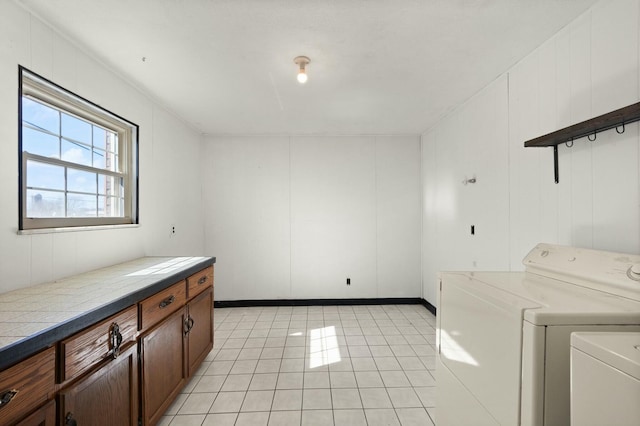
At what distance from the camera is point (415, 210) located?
4.25 meters

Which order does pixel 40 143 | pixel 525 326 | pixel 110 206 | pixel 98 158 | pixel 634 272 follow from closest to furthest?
pixel 525 326
pixel 634 272
pixel 40 143
pixel 98 158
pixel 110 206

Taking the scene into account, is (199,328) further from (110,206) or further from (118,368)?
(110,206)

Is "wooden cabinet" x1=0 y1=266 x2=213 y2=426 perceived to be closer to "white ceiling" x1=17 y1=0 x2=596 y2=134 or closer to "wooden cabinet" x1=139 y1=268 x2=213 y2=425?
"wooden cabinet" x1=139 y1=268 x2=213 y2=425

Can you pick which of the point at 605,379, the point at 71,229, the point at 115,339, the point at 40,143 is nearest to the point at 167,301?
the point at 115,339

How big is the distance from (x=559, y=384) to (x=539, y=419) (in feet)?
0.47

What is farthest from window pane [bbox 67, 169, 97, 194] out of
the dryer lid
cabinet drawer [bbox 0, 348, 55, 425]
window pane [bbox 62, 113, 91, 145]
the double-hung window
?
the dryer lid

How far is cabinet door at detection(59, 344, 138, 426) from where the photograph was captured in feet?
3.68

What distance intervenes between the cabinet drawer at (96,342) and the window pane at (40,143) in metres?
1.13

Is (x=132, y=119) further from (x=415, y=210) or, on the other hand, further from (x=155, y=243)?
(x=415, y=210)

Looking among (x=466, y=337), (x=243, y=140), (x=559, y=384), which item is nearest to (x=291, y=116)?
(x=243, y=140)

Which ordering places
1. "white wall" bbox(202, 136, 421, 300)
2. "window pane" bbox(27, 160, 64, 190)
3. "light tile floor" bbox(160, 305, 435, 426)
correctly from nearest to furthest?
"window pane" bbox(27, 160, 64, 190), "light tile floor" bbox(160, 305, 435, 426), "white wall" bbox(202, 136, 421, 300)

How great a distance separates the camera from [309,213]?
4199 mm

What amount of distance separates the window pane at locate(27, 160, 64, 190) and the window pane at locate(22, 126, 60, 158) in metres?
0.07

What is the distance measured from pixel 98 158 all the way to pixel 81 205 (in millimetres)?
431
